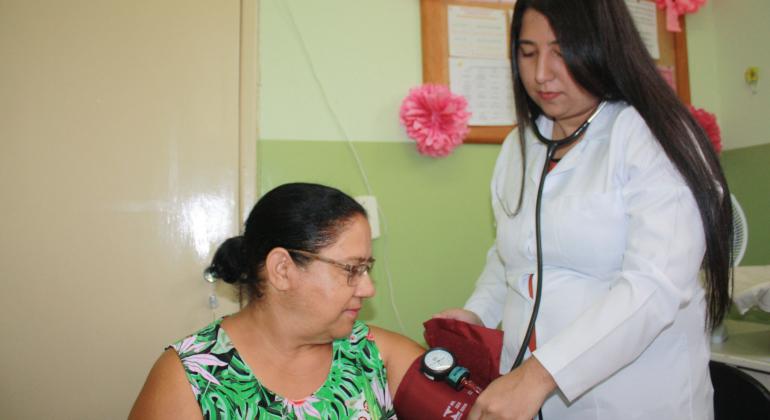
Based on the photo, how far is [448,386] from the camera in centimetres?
101

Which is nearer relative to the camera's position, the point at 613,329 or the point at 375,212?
the point at 613,329

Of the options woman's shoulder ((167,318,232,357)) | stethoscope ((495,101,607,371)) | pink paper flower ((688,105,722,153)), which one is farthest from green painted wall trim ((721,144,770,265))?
woman's shoulder ((167,318,232,357))

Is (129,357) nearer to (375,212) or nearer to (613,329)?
(375,212)

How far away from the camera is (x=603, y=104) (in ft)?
3.41

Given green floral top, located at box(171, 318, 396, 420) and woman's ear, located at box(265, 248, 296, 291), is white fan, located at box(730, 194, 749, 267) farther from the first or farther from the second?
woman's ear, located at box(265, 248, 296, 291)

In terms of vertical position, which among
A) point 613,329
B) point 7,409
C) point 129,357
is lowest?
point 7,409

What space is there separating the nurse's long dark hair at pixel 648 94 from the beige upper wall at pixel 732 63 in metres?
1.30

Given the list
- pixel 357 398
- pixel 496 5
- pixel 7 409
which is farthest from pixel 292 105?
pixel 7 409

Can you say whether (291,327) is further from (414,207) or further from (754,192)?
(754,192)

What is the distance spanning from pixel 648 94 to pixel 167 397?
983 mm

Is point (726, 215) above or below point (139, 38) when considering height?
below

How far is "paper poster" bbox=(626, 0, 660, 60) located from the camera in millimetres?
2053

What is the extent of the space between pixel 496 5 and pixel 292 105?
801 mm

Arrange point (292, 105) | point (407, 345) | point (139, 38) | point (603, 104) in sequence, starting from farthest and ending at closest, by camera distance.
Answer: point (292, 105) → point (139, 38) → point (407, 345) → point (603, 104)
